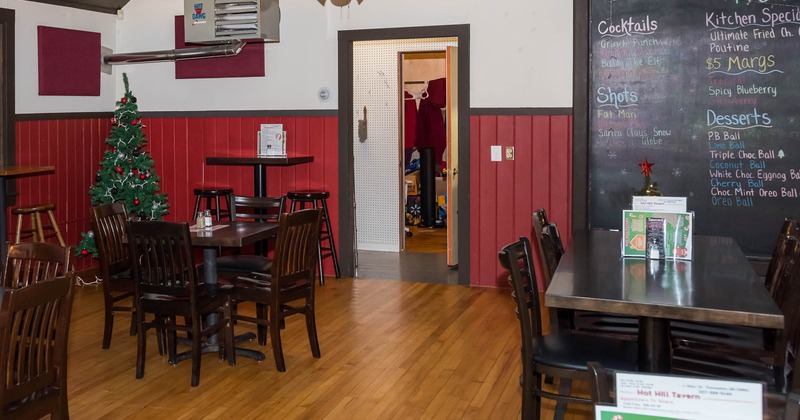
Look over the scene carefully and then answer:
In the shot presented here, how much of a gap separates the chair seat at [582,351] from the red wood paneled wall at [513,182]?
358 cm

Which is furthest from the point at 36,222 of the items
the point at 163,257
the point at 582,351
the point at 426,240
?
the point at 582,351

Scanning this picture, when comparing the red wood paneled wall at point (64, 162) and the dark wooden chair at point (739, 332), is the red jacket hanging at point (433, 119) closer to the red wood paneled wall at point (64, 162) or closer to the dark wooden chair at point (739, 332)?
the red wood paneled wall at point (64, 162)

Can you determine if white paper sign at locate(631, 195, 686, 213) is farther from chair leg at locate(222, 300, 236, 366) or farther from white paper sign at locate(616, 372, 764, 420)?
white paper sign at locate(616, 372, 764, 420)

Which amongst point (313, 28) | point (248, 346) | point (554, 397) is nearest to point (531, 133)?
point (313, 28)

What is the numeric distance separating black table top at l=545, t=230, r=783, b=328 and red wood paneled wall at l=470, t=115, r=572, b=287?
9.67 ft

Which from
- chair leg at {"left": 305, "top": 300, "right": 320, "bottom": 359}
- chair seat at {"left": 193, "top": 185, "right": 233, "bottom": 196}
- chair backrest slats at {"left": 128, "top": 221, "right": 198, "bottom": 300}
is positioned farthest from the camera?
chair seat at {"left": 193, "top": 185, "right": 233, "bottom": 196}

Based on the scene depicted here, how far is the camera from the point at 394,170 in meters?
9.27

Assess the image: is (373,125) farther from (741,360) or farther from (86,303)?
(741,360)

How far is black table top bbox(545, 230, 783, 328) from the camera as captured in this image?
2.85 m

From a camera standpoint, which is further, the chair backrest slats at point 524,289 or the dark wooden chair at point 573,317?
the dark wooden chair at point 573,317

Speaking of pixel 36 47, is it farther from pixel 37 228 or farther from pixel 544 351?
pixel 544 351

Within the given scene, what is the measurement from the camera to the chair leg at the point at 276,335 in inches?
193

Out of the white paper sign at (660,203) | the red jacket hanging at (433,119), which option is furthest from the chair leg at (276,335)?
the red jacket hanging at (433,119)

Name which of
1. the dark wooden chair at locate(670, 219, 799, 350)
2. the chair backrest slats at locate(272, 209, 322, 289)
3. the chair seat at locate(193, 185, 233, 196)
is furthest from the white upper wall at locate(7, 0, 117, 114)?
the dark wooden chair at locate(670, 219, 799, 350)
